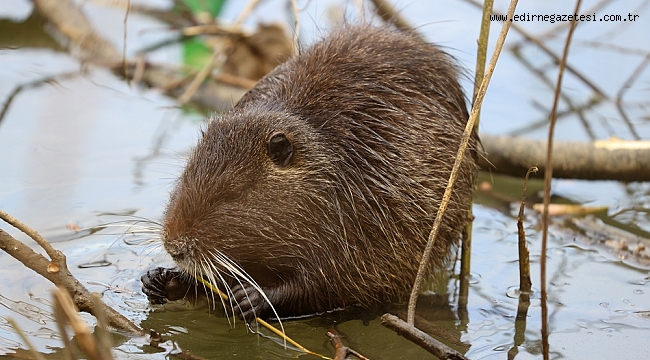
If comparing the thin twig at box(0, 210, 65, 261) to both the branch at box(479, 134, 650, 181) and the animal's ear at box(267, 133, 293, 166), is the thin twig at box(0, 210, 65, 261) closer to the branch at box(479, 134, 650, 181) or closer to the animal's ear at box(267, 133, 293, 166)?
the animal's ear at box(267, 133, 293, 166)

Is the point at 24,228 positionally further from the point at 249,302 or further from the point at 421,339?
the point at 421,339

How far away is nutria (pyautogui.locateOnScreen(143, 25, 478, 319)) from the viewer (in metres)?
3.18

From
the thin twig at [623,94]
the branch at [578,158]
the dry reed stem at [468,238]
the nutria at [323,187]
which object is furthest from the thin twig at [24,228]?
the thin twig at [623,94]

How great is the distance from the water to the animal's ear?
584mm

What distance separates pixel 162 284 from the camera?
3.30m

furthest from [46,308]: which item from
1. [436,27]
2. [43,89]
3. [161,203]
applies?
[436,27]

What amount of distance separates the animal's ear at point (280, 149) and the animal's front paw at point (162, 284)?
22.7 inches

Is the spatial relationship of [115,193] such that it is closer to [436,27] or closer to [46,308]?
[46,308]

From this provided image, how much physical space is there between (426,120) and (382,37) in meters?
0.49

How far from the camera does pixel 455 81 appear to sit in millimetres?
3834

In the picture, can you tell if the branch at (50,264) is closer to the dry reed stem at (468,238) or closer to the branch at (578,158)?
the dry reed stem at (468,238)

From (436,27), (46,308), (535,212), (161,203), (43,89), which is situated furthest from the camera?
(436,27)

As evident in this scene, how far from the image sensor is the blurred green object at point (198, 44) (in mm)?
7156

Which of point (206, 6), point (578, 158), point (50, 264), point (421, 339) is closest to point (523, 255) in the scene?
point (421, 339)
